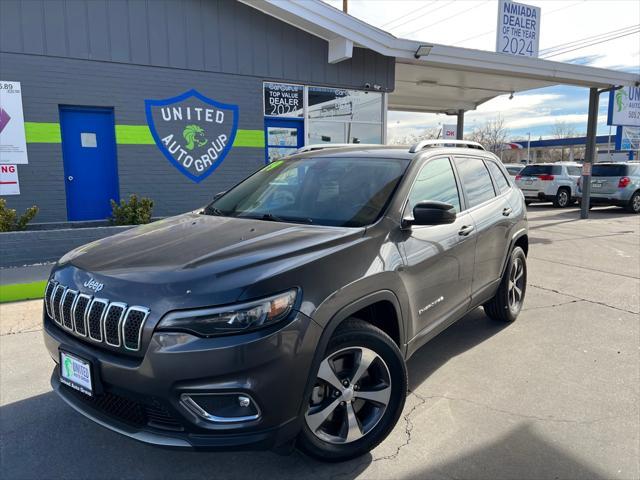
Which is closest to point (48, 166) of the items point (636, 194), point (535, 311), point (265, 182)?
point (265, 182)

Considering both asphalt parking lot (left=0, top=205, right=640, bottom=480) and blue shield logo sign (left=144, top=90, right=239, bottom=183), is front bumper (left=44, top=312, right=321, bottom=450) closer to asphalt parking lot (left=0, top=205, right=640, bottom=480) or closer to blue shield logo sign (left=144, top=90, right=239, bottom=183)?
asphalt parking lot (left=0, top=205, right=640, bottom=480)

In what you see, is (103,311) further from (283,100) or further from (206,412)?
(283,100)

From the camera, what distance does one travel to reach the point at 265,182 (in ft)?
12.9

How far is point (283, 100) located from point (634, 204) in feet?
43.4

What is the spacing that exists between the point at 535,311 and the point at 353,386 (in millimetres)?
3646

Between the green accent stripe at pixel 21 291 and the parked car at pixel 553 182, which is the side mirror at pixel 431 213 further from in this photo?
the parked car at pixel 553 182

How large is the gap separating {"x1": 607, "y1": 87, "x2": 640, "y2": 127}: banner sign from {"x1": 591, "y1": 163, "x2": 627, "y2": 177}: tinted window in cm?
146

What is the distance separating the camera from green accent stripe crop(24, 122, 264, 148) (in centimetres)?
826

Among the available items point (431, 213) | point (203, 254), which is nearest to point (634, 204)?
point (431, 213)

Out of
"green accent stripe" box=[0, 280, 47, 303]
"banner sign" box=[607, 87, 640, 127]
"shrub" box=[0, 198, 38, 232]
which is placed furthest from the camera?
"banner sign" box=[607, 87, 640, 127]

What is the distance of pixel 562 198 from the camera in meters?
18.6

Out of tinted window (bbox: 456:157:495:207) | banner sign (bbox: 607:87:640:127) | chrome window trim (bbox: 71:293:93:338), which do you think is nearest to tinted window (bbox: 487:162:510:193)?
tinted window (bbox: 456:157:495:207)

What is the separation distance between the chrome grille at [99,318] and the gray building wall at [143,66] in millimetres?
6862

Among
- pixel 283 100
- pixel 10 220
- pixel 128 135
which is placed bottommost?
pixel 10 220
